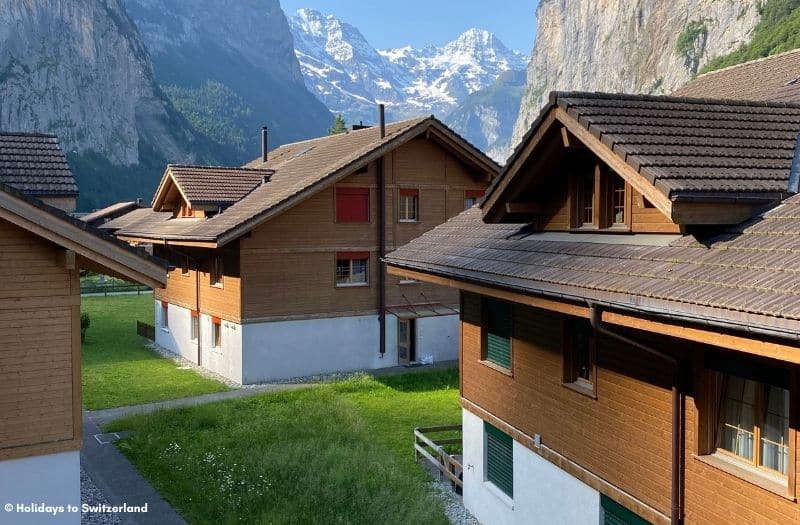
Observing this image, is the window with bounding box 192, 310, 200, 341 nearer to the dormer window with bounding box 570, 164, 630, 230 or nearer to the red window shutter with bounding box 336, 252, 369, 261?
the red window shutter with bounding box 336, 252, 369, 261

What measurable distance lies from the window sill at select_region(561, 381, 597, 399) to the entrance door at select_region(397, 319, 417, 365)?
17.8 m

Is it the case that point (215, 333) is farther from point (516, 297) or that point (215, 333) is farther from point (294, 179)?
point (516, 297)

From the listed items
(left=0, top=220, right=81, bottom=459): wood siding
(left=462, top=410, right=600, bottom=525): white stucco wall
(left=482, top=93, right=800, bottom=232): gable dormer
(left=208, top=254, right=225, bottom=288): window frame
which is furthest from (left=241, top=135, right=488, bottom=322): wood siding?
(left=482, top=93, right=800, bottom=232): gable dormer

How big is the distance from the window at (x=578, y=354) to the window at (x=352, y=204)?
17.2m

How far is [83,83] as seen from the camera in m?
147

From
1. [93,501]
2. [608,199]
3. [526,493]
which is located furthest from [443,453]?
[608,199]

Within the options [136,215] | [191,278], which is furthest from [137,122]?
[191,278]

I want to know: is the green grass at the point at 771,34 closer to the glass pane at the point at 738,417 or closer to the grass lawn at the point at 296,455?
the grass lawn at the point at 296,455

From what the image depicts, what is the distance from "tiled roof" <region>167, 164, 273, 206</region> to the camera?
2808 centimetres

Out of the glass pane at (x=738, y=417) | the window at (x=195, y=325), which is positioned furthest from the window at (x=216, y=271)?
the glass pane at (x=738, y=417)

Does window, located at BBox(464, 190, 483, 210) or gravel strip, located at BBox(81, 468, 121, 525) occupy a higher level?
window, located at BBox(464, 190, 483, 210)

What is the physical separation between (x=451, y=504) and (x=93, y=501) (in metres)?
6.91

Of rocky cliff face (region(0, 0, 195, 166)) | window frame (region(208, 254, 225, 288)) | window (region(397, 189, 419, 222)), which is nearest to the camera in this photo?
window frame (region(208, 254, 225, 288))

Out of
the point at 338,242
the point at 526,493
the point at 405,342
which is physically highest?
the point at 338,242
